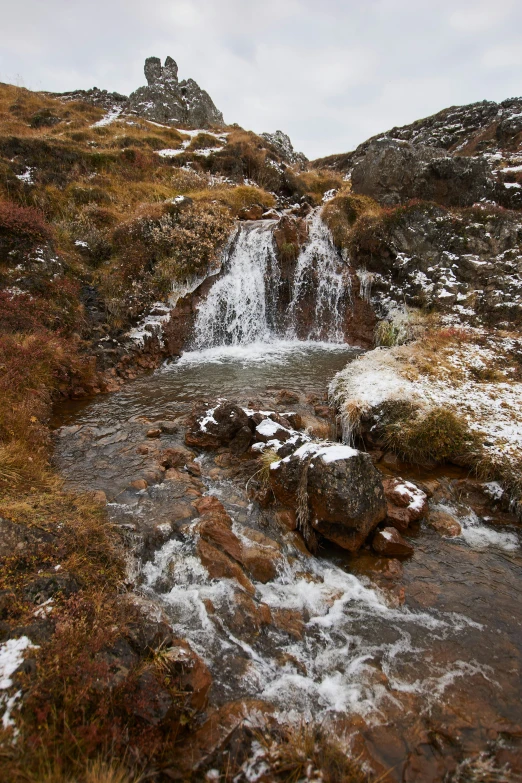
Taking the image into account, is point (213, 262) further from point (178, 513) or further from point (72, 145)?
point (72, 145)

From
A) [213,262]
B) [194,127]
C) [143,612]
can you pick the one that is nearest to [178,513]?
[143,612]

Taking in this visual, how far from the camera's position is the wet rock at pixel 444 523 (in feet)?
19.0

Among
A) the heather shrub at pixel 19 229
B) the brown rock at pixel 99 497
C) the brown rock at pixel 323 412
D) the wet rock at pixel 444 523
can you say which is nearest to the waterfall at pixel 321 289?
the brown rock at pixel 323 412

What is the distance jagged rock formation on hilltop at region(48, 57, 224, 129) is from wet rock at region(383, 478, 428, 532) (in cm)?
3989

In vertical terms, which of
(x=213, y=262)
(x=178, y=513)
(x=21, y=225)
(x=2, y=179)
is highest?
(x=2, y=179)

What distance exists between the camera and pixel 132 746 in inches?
105

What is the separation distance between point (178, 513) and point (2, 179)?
56.2ft

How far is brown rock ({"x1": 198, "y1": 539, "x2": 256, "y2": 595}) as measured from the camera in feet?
15.4

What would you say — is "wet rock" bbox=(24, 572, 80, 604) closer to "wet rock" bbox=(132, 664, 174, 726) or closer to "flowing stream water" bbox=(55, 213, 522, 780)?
"flowing stream water" bbox=(55, 213, 522, 780)

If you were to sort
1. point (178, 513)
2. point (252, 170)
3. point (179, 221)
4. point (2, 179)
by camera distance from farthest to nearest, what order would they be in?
1. point (252, 170)
2. point (179, 221)
3. point (2, 179)
4. point (178, 513)

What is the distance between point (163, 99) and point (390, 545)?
4457 cm

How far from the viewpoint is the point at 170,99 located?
35844mm

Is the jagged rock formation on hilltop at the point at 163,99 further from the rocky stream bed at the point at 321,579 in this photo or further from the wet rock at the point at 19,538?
the wet rock at the point at 19,538

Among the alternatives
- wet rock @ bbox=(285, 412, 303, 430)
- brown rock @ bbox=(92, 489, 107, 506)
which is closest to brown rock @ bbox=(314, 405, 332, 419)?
wet rock @ bbox=(285, 412, 303, 430)
